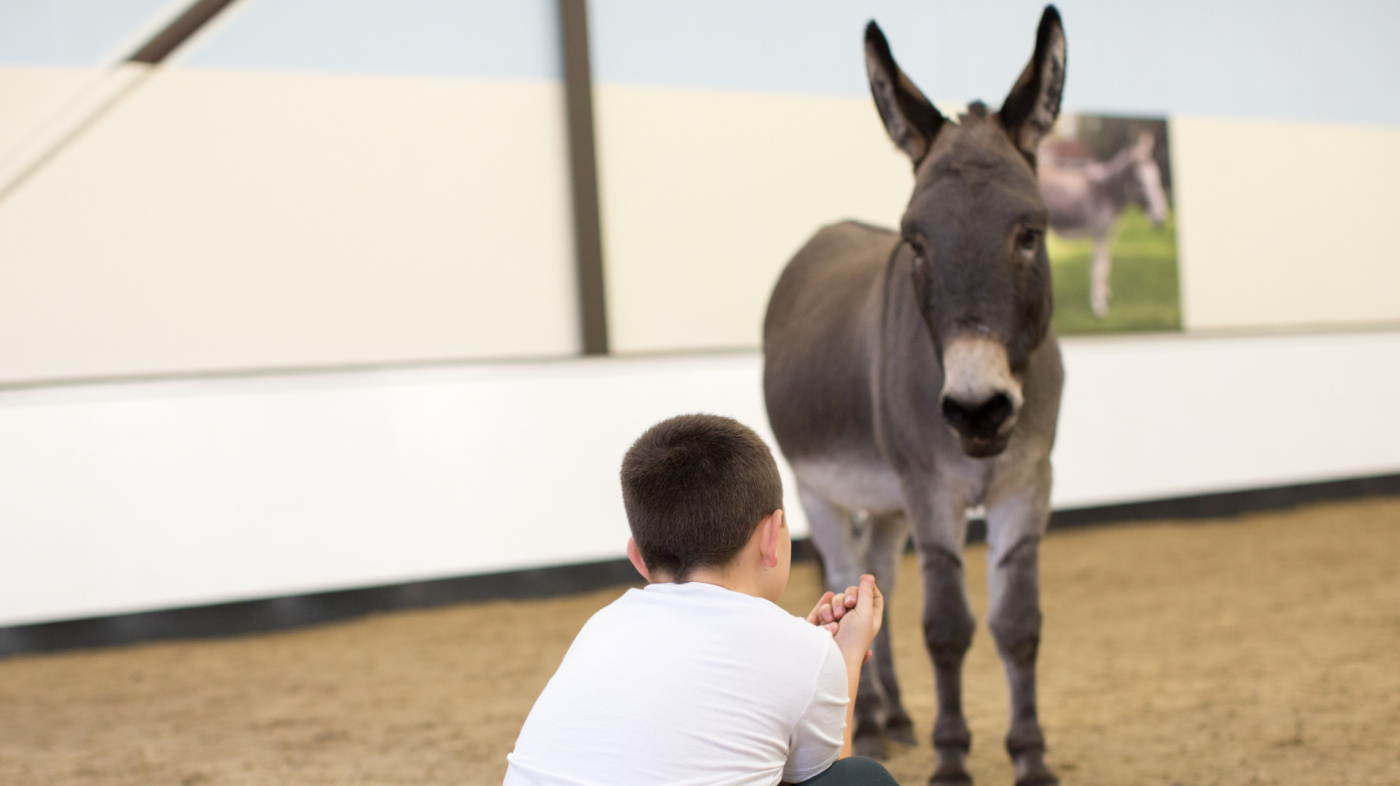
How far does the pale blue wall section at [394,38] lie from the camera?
211 inches

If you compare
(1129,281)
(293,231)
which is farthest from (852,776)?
(1129,281)

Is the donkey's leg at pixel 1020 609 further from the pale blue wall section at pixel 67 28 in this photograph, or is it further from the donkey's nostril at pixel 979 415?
the pale blue wall section at pixel 67 28

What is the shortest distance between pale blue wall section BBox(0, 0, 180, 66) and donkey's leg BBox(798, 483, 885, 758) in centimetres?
422

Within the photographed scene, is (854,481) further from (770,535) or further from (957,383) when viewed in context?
(770,535)

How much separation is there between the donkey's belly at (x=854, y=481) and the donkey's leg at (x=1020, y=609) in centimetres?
30

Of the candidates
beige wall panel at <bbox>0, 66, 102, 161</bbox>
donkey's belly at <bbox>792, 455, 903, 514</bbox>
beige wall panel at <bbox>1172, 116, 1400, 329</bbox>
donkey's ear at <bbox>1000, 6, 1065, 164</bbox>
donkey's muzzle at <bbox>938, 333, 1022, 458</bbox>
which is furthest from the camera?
beige wall panel at <bbox>1172, 116, 1400, 329</bbox>

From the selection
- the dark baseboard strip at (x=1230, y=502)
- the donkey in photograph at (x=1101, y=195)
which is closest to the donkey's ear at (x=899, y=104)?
the dark baseboard strip at (x=1230, y=502)

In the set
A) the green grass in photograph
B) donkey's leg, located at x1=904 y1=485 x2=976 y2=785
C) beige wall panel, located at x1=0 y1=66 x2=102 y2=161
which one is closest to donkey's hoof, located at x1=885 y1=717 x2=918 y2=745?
donkey's leg, located at x1=904 y1=485 x2=976 y2=785

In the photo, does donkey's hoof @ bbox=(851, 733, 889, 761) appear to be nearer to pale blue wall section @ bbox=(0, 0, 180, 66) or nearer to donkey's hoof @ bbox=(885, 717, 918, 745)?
donkey's hoof @ bbox=(885, 717, 918, 745)

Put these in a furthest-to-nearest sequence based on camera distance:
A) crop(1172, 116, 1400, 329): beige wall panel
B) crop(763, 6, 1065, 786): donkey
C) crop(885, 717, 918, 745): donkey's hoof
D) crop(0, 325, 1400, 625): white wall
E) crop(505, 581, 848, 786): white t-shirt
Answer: crop(1172, 116, 1400, 329): beige wall panel < crop(0, 325, 1400, 625): white wall < crop(885, 717, 918, 745): donkey's hoof < crop(763, 6, 1065, 786): donkey < crop(505, 581, 848, 786): white t-shirt

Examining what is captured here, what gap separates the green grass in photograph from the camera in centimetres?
694

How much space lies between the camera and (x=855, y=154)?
6.59 m

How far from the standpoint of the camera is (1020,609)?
231 centimetres

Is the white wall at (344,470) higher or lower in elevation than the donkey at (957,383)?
lower
